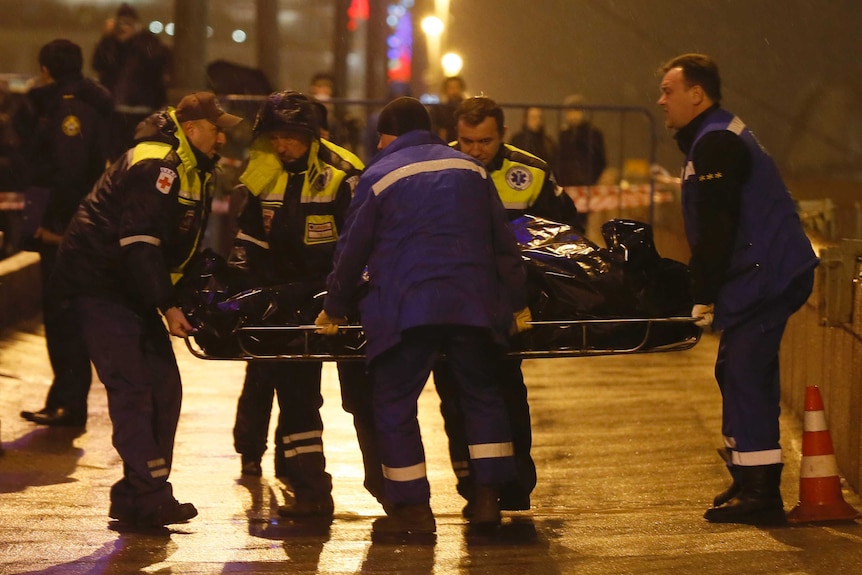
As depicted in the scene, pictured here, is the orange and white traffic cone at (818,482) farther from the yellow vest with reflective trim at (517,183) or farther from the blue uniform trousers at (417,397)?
the yellow vest with reflective trim at (517,183)

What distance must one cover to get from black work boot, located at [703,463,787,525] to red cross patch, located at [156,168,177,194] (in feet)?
8.58

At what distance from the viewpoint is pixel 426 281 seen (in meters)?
5.36

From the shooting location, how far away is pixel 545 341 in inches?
229

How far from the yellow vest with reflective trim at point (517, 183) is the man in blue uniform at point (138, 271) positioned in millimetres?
1229

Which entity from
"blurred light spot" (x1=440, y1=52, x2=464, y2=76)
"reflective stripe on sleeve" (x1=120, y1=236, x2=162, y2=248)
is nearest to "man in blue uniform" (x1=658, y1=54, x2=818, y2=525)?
"reflective stripe on sleeve" (x1=120, y1=236, x2=162, y2=248)

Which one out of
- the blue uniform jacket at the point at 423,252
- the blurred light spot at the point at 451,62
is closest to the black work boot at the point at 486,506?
the blue uniform jacket at the point at 423,252

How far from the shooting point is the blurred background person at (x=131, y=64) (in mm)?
12328

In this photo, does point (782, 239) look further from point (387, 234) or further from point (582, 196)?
Answer: point (582, 196)

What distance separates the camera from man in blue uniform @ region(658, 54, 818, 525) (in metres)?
5.69

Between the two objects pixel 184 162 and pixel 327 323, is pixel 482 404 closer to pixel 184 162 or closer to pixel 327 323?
pixel 327 323

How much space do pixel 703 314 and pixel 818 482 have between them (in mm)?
878

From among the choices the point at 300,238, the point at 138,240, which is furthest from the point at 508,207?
the point at 138,240

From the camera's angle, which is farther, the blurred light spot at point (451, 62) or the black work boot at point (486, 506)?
the blurred light spot at point (451, 62)

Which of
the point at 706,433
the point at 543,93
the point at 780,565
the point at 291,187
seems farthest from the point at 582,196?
the point at 543,93
